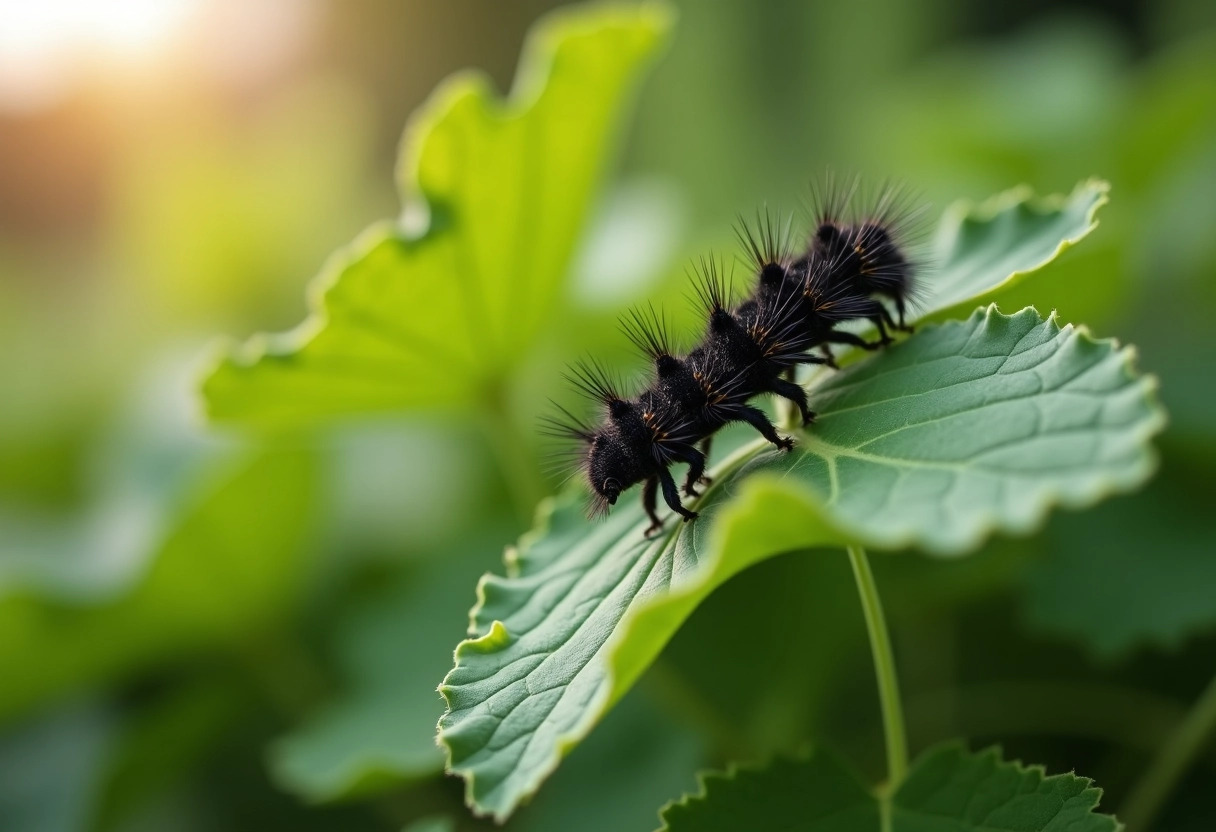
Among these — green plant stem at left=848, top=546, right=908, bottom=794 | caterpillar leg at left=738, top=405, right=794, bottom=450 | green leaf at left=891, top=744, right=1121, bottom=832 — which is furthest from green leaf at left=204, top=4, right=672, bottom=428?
green leaf at left=891, top=744, right=1121, bottom=832

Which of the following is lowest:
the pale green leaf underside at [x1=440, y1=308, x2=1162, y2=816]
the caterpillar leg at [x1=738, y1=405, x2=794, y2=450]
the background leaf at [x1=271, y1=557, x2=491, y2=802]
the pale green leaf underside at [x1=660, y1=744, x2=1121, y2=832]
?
the pale green leaf underside at [x1=660, y1=744, x2=1121, y2=832]

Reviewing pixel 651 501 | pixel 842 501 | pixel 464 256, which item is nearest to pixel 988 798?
pixel 842 501

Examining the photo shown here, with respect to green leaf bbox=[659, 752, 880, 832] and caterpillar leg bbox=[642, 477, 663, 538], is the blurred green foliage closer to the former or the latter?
green leaf bbox=[659, 752, 880, 832]

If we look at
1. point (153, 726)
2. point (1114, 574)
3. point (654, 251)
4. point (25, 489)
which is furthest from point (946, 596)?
point (25, 489)

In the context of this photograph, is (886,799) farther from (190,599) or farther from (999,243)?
(190,599)

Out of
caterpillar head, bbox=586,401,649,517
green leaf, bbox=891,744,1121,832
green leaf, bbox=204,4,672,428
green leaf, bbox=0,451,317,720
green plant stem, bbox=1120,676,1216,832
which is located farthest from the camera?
green leaf, bbox=0,451,317,720

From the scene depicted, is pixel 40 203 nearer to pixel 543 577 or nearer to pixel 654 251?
pixel 654 251

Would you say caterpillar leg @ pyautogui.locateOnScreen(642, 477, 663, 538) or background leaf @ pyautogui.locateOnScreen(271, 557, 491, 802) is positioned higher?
background leaf @ pyautogui.locateOnScreen(271, 557, 491, 802)
